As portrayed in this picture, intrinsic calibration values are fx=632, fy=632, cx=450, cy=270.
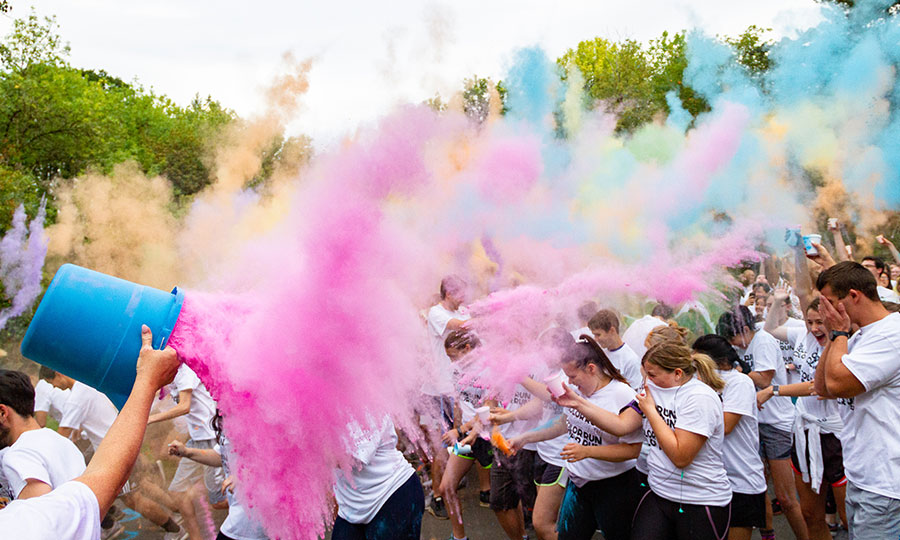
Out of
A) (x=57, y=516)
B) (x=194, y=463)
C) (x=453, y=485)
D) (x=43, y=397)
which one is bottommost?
(x=43, y=397)

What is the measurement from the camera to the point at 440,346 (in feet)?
16.2

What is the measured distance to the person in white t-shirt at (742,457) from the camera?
4.09 metres

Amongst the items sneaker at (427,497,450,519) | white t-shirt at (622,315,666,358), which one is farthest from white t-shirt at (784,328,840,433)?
sneaker at (427,497,450,519)

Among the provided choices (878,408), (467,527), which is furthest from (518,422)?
(878,408)

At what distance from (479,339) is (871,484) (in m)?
2.29

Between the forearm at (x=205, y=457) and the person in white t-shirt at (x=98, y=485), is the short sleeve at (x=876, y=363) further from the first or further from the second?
the forearm at (x=205, y=457)

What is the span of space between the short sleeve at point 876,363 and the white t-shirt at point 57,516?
3413 millimetres

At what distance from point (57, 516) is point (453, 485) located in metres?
3.70

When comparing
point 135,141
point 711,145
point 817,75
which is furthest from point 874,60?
point 135,141

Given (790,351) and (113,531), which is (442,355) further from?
(113,531)

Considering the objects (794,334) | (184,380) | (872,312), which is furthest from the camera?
(794,334)

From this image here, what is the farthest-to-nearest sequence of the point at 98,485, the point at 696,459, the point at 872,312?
the point at 696,459 → the point at 872,312 → the point at 98,485

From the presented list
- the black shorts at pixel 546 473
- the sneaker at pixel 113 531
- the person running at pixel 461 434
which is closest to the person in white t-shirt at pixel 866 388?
the black shorts at pixel 546 473

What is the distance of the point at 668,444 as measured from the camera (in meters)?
3.55
